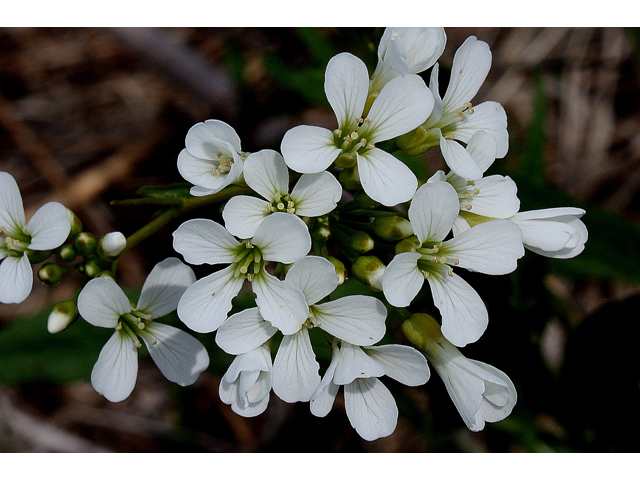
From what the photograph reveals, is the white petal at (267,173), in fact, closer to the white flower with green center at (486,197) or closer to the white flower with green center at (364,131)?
the white flower with green center at (364,131)

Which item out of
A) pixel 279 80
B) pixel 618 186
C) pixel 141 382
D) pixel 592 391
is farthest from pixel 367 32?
pixel 141 382

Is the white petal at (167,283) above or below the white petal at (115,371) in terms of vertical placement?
above

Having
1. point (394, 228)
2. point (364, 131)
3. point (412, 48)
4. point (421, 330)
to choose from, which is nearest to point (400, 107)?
point (364, 131)

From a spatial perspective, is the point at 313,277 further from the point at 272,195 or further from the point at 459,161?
the point at 459,161

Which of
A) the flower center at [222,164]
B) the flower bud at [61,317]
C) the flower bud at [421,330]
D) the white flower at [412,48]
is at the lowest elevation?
the flower bud at [61,317]

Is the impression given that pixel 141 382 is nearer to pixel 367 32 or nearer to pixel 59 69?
pixel 59 69

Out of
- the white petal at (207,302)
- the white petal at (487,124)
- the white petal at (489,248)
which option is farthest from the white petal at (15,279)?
the white petal at (487,124)
